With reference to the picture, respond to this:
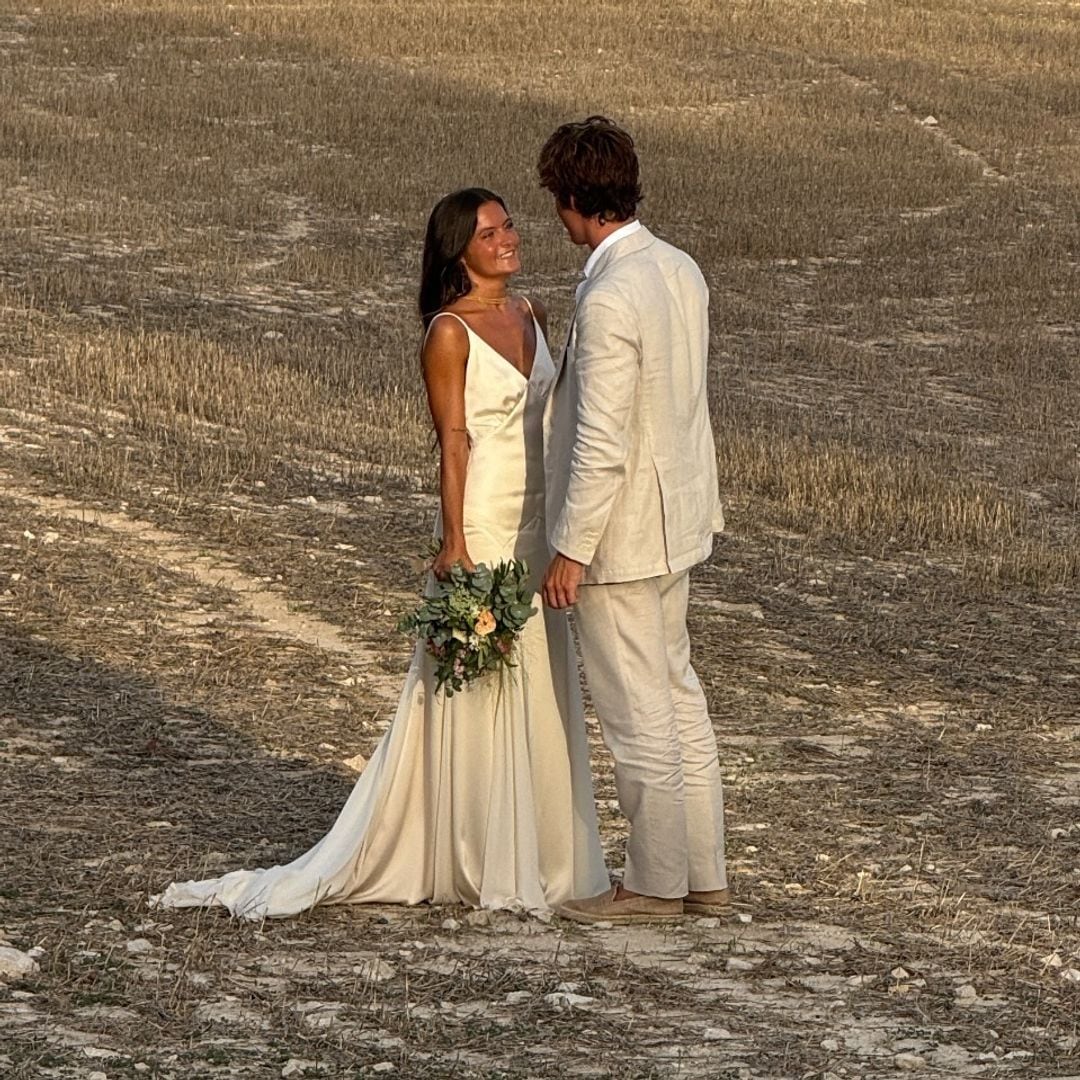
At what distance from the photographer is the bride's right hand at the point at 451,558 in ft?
20.6

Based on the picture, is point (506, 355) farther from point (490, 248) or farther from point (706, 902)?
point (706, 902)

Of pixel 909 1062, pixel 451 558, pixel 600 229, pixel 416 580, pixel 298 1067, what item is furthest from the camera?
pixel 416 580

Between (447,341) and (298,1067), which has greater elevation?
(447,341)

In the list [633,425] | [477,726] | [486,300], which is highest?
[486,300]

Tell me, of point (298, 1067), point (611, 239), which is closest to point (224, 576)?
point (611, 239)

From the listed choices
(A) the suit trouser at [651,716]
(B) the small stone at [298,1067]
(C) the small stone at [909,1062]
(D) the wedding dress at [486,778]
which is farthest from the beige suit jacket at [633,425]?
(B) the small stone at [298,1067]

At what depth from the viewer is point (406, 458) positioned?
14023mm

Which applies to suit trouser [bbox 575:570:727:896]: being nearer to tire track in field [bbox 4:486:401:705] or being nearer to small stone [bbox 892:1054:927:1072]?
small stone [bbox 892:1054:927:1072]

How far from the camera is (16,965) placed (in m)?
5.68

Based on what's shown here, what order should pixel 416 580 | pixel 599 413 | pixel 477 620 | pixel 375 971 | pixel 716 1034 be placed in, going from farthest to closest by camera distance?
1. pixel 416 580
2. pixel 477 620
3. pixel 599 413
4. pixel 375 971
5. pixel 716 1034

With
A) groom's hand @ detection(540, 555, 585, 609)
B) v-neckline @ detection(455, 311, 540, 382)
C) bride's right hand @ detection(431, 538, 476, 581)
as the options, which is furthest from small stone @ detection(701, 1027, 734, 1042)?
v-neckline @ detection(455, 311, 540, 382)

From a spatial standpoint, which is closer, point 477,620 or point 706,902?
point 477,620

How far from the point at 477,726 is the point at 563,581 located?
2.08 ft

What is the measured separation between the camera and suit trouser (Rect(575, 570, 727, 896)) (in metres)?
6.11
